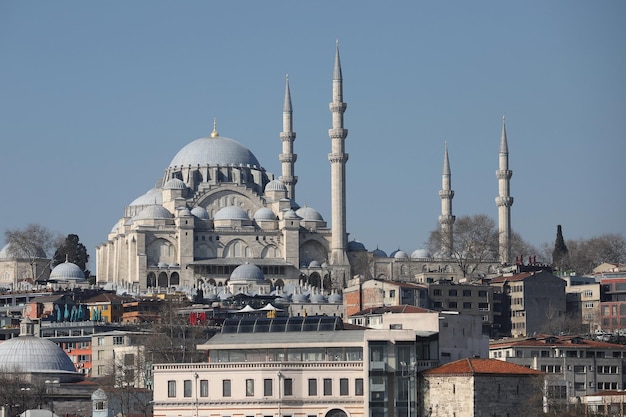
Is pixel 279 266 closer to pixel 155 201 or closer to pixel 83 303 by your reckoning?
pixel 155 201

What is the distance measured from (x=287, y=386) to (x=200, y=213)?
218 ft

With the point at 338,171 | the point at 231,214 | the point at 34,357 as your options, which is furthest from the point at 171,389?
the point at 231,214

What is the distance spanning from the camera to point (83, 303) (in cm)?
9144

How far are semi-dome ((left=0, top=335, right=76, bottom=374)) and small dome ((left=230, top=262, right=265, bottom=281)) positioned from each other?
37342 mm

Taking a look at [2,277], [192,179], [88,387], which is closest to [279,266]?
[192,179]

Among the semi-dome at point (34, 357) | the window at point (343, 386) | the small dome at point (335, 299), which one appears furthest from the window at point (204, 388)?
the small dome at point (335, 299)

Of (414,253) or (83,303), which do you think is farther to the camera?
(414,253)

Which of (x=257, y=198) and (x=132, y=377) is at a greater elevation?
(x=257, y=198)

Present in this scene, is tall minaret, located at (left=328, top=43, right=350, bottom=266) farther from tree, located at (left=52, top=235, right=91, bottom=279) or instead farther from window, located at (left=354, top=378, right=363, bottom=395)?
window, located at (left=354, top=378, right=363, bottom=395)

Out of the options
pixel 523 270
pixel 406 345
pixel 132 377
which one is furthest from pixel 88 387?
pixel 523 270

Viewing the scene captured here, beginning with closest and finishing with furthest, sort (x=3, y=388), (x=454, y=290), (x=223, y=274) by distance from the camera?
(x=3, y=388)
(x=454, y=290)
(x=223, y=274)

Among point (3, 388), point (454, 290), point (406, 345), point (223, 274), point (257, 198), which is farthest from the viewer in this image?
point (257, 198)

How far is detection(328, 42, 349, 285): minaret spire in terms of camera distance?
105750 mm

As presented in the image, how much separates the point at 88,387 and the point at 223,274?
45740 millimetres
